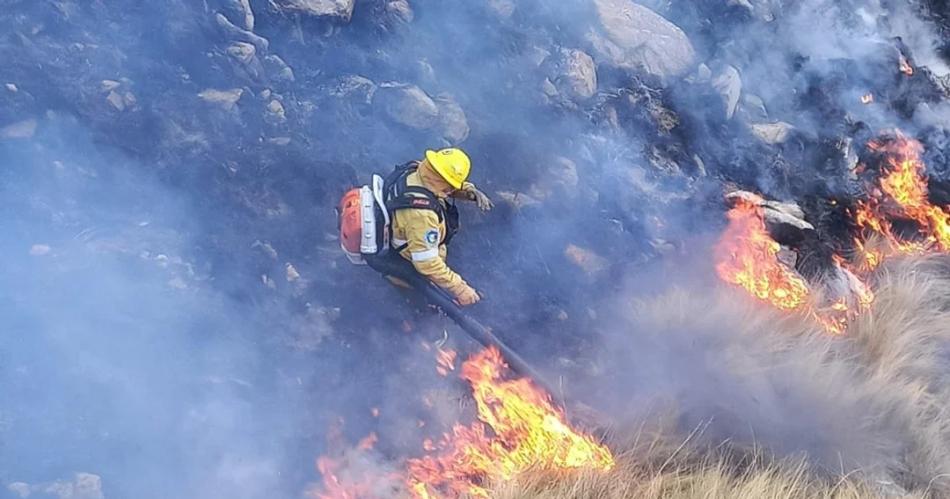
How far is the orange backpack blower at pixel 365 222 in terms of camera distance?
4.80m

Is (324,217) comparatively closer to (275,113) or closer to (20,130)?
(275,113)

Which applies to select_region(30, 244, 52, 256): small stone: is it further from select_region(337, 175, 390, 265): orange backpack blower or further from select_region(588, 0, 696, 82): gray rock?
select_region(588, 0, 696, 82): gray rock

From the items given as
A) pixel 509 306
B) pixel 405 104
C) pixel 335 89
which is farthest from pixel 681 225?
pixel 335 89

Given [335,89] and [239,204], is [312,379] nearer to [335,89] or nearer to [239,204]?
[239,204]

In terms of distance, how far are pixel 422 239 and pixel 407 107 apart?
6.74 feet

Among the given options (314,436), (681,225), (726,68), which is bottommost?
(314,436)

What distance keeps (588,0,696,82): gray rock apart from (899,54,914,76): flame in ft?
8.23

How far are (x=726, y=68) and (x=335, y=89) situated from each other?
3.84m

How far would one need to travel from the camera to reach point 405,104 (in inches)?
257

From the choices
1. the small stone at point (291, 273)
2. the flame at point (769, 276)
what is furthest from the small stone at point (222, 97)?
the flame at point (769, 276)

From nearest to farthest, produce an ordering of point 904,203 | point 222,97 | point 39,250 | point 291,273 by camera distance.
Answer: point 39,250, point 291,273, point 222,97, point 904,203

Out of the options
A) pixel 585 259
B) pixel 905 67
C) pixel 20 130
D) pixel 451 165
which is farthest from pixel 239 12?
pixel 905 67

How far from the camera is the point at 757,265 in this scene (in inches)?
250

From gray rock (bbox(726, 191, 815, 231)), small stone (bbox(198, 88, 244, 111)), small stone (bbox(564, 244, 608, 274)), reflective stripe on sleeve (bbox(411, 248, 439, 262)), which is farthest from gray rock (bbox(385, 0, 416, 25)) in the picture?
gray rock (bbox(726, 191, 815, 231))
